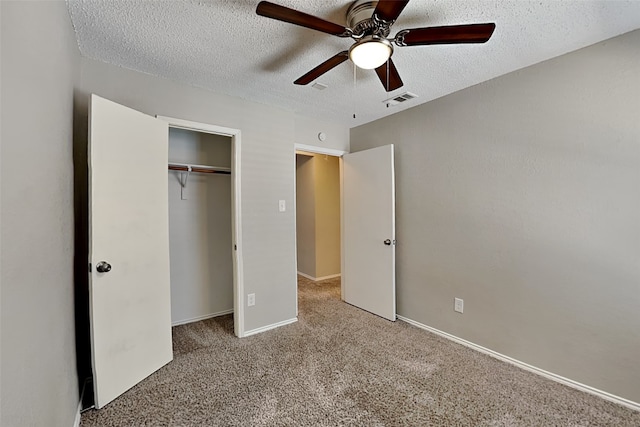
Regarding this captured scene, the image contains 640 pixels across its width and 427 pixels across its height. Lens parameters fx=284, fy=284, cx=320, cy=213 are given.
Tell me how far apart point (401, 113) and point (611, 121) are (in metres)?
1.74

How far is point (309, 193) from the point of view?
486 cm

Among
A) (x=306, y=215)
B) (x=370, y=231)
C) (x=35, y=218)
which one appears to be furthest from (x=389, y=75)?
(x=306, y=215)

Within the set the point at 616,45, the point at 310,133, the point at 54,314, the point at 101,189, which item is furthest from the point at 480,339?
the point at 101,189

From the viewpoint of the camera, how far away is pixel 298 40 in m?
1.87

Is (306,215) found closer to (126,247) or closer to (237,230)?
(237,230)

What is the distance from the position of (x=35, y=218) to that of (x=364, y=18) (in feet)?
5.66

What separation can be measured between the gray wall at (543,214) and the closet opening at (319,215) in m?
2.00

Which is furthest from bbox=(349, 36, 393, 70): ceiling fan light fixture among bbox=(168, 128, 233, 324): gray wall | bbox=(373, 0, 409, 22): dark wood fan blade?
bbox=(168, 128, 233, 324): gray wall

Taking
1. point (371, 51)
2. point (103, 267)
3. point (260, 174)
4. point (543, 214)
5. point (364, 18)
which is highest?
point (364, 18)

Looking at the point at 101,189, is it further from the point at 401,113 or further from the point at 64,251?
the point at 401,113

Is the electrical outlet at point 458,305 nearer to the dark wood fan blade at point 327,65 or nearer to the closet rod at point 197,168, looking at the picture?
the dark wood fan blade at point 327,65

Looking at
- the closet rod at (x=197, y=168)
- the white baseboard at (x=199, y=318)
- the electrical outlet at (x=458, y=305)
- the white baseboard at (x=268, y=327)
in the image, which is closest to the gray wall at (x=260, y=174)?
the white baseboard at (x=268, y=327)

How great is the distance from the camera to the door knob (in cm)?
179

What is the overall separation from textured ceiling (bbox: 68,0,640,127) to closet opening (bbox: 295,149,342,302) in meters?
2.15
